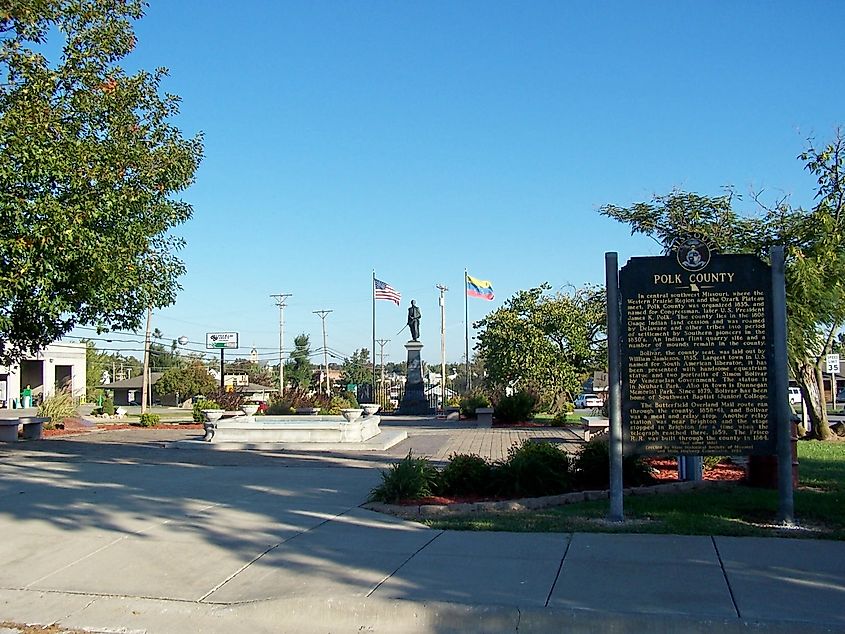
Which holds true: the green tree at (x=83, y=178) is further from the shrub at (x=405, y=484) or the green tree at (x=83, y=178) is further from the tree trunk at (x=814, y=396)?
the tree trunk at (x=814, y=396)

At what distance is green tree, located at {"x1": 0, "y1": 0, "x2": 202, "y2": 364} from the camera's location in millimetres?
14344

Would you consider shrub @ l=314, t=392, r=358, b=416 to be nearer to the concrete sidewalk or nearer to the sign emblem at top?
the concrete sidewalk

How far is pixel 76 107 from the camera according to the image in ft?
53.9

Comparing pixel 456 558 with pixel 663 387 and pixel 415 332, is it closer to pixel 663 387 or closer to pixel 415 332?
pixel 663 387

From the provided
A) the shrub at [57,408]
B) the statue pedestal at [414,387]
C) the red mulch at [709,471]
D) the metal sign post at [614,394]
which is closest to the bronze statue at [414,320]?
the statue pedestal at [414,387]

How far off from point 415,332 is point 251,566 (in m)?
36.9

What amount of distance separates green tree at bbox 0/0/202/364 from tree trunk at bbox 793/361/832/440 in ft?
52.8

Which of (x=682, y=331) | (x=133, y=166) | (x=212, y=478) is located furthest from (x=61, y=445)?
(x=682, y=331)

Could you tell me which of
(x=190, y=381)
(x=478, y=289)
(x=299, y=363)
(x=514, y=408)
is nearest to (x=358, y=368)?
(x=299, y=363)

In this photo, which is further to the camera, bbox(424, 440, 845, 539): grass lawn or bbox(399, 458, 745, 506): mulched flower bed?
bbox(399, 458, 745, 506): mulched flower bed

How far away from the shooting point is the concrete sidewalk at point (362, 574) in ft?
20.8

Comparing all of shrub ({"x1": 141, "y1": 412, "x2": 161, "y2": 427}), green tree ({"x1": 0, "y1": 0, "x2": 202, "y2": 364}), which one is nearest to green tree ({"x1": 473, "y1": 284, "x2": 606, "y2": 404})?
shrub ({"x1": 141, "y1": 412, "x2": 161, "y2": 427})

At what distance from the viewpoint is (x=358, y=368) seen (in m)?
132

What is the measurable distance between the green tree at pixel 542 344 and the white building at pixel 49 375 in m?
29.1
